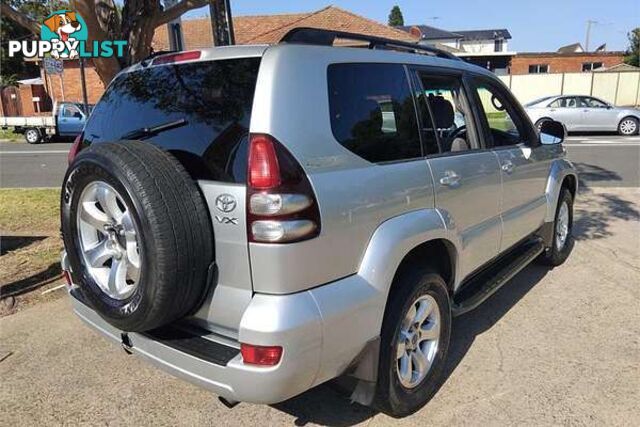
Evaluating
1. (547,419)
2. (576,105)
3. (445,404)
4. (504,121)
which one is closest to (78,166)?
(445,404)

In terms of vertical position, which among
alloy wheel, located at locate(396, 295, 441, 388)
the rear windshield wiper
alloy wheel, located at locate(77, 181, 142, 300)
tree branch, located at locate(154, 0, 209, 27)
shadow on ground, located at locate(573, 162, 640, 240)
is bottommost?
shadow on ground, located at locate(573, 162, 640, 240)

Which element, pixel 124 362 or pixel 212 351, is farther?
pixel 124 362

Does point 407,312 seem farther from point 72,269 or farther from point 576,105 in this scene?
point 576,105

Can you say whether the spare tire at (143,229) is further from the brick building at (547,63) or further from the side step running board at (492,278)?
the brick building at (547,63)

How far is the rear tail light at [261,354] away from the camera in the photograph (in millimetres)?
2131

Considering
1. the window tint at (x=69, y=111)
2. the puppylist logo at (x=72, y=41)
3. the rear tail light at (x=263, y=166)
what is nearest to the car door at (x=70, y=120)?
the window tint at (x=69, y=111)

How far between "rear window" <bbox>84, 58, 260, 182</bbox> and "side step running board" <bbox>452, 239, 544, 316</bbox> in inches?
69.6

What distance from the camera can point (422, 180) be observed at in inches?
110

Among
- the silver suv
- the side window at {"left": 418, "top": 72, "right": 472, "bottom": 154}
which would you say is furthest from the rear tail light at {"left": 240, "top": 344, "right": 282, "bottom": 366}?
the side window at {"left": 418, "top": 72, "right": 472, "bottom": 154}

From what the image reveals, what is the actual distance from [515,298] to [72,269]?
3403 mm

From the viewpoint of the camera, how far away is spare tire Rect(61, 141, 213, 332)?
7.11 ft

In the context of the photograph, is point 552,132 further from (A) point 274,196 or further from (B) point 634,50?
(B) point 634,50

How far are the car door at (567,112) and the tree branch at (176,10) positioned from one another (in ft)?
50.4

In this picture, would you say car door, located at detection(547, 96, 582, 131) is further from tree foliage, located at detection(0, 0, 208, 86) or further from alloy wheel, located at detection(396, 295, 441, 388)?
alloy wheel, located at detection(396, 295, 441, 388)
